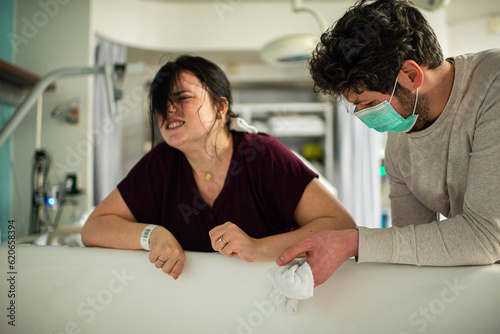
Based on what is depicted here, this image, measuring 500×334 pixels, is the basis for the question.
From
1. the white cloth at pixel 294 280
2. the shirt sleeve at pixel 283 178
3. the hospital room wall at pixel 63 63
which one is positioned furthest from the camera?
the hospital room wall at pixel 63 63

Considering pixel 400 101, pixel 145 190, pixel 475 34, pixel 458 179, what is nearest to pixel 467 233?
pixel 458 179

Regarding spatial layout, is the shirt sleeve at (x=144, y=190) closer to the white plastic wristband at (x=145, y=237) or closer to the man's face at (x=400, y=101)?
the white plastic wristband at (x=145, y=237)

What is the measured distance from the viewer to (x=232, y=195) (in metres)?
1.02

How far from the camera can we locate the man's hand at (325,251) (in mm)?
703

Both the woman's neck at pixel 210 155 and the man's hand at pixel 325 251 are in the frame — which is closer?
the man's hand at pixel 325 251

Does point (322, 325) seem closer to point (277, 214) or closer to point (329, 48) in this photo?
point (277, 214)

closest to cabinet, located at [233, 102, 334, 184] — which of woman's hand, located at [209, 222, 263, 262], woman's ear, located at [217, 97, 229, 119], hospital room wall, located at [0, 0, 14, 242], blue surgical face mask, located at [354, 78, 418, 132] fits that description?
hospital room wall, located at [0, 0, 14, 242]

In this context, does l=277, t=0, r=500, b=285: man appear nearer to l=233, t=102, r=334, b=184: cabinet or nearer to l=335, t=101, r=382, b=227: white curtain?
l=335, t=101, r=382, b=227: white curtain

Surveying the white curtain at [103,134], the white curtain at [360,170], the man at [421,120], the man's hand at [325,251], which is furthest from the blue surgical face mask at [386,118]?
the white curtain at [360,170]

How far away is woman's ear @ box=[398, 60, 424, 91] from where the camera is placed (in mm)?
796

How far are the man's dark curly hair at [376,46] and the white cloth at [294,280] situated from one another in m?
0.40

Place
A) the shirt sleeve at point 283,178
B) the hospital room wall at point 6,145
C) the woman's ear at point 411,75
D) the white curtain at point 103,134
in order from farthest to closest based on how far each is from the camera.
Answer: the white curtain at point 103,134
the hospital room wall at point 6,145
the shirt sleeve at point 283,178
the woman's ear at point 411,75

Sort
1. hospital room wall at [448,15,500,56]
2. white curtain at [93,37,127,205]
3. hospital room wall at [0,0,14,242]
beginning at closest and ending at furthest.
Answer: hospital room wall at [0,0,14,242] < white curtain at [93,37,127,205] < hospital room wall at [448,15,500,56]

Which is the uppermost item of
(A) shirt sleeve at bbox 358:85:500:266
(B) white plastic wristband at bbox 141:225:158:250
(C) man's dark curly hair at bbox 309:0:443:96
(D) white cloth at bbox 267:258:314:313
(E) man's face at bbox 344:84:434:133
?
(C) man's dark curly hair at bbox 309:0:443:96
